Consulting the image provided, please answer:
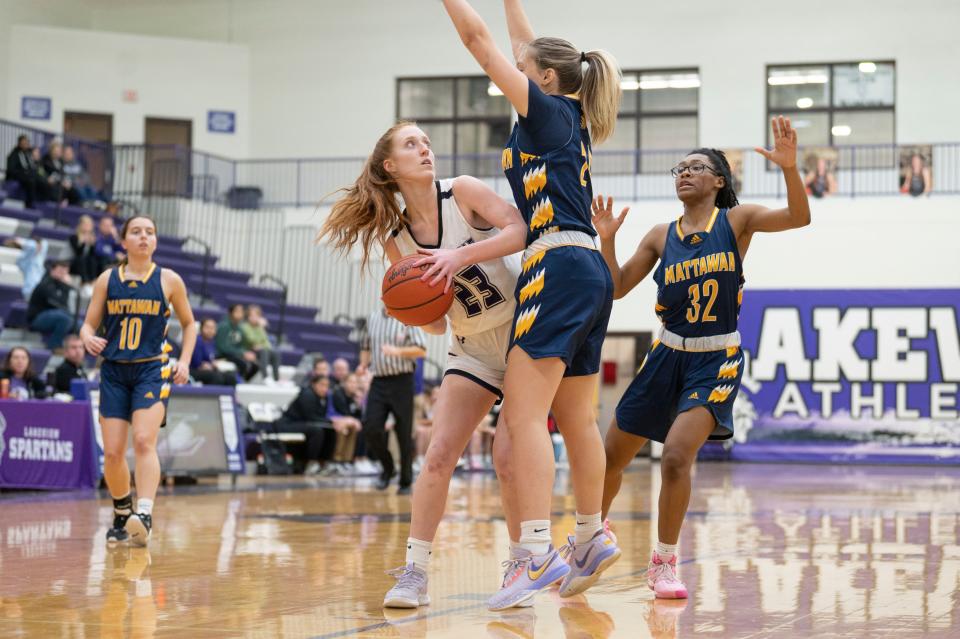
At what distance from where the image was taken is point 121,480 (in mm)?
6949

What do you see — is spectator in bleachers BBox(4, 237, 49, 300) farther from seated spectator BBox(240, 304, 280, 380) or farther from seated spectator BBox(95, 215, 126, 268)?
seated spectator BBox(240, 304, 280, 380)

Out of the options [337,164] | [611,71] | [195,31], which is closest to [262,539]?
[611,71]

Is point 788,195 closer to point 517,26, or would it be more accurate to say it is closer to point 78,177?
point 517,26

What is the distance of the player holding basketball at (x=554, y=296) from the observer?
4.14 meters

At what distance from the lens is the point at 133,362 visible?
698cm

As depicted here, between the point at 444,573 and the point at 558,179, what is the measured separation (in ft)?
6.46

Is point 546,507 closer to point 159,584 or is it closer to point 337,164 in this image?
point 159,584

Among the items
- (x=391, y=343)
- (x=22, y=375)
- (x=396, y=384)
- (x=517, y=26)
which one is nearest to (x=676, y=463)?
(x=517, y=26)

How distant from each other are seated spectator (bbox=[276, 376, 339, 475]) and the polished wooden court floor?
5036 millimetres

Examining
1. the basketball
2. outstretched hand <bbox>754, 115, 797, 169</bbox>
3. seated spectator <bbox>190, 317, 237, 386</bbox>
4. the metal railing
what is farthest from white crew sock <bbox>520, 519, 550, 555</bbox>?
the metal railing

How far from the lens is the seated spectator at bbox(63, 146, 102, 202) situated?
2095cm

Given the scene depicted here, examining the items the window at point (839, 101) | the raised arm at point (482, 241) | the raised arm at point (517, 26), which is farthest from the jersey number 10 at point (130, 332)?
the window at point (839, 101)

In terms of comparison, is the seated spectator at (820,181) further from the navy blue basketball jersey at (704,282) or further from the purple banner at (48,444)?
the navy blue basketball jersey at (704,282)

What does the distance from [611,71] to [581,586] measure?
5.88 ft
